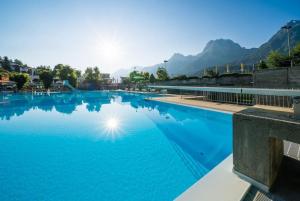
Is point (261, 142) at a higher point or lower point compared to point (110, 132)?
higher

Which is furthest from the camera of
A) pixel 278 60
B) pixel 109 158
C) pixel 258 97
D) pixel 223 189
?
pixel 278 60

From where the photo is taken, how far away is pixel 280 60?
20.8m

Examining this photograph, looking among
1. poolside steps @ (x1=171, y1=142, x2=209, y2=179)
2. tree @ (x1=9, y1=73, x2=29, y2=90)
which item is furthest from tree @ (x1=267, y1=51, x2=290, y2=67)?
tree @ (x1=9, y1=73, x2=29, y2=90)

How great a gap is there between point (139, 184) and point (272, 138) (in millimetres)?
3284

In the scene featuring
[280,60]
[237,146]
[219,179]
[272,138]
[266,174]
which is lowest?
[219,179]

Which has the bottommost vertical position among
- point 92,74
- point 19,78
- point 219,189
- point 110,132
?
point 110,132

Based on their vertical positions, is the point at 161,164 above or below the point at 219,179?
below

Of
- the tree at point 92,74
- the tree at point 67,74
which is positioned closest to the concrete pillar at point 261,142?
the tree at point 67,74

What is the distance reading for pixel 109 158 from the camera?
6957 mm

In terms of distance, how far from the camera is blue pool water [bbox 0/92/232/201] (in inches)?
191

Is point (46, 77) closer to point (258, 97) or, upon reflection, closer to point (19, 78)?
point (19, 78)

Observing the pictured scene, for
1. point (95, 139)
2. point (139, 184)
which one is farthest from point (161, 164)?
point (95, 139)

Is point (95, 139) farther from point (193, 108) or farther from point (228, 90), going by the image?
point (228, 90)

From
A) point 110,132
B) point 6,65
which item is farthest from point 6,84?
point 110,132
